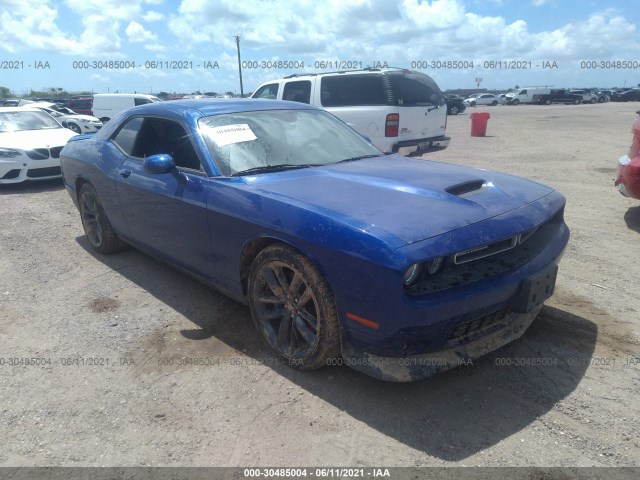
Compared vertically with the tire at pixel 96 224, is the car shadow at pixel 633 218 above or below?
below

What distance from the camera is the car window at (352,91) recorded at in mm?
8312

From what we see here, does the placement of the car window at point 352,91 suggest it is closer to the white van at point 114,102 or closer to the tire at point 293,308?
the tire at point 293,308

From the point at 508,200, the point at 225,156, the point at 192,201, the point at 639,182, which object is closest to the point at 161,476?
the point at 192,201

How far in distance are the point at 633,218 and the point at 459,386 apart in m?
4.26

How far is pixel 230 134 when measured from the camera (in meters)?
3.53

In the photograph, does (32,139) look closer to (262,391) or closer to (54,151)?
(54,151)

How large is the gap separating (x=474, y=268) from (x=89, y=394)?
2310 mm

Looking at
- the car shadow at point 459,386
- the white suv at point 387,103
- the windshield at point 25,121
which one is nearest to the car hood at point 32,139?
the windshield at point 25,121

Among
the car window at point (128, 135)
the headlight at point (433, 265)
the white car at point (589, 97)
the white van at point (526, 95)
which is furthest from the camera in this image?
the white van at point (526, 95)

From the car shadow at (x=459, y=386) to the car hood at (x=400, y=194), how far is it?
3.10 ft

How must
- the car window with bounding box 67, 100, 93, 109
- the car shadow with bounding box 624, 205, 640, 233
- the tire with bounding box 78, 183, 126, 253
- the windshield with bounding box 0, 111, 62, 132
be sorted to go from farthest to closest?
the car window with bounding box 67, 100, 93, 109, the windshield with bounding box 0, 111, 62, 132, the car shadow with bounding box 624, 205, 640, 233, the tire with bounding box 78, 183, 126, 253

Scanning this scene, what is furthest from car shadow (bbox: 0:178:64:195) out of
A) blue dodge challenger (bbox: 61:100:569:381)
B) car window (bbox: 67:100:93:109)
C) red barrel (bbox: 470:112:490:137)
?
car window (bbox: 67:100:93:109)

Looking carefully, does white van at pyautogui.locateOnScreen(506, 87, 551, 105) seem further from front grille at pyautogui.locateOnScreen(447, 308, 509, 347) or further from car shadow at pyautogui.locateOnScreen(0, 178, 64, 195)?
front grille at pyautogui.locateOnScreen(447, 308, 509, 347)

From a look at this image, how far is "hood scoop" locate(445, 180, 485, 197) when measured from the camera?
9.54 feet
